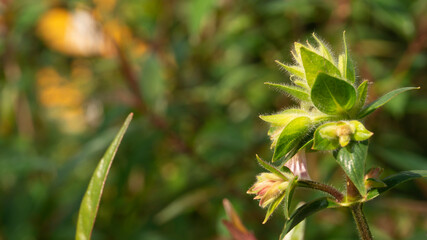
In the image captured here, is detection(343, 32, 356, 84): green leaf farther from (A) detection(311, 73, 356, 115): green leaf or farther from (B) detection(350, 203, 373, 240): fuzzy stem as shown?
(B) detection(350, 203, 373, 240): fuzzy stem

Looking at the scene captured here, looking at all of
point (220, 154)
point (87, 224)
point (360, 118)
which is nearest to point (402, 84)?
point (220, 154)

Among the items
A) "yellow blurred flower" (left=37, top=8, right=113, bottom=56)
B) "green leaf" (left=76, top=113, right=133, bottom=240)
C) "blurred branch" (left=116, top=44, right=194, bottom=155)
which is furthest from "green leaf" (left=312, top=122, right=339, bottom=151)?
"yellow blurred flower" (left=37, top=8, right=113, bottom=56)

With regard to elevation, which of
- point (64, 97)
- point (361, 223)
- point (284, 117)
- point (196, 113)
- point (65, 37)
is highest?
point (284, 117)

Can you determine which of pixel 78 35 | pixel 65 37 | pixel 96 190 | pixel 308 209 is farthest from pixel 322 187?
pixel 65 37

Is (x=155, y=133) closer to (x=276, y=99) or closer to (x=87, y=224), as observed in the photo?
(x=276, y=99)

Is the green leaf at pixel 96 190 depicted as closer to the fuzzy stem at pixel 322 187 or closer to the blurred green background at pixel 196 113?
the fuzzy stem at pixel 322 187

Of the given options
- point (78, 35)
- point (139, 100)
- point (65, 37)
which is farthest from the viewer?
point (65, 37)

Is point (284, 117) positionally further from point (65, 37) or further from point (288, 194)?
point (65, 37)
